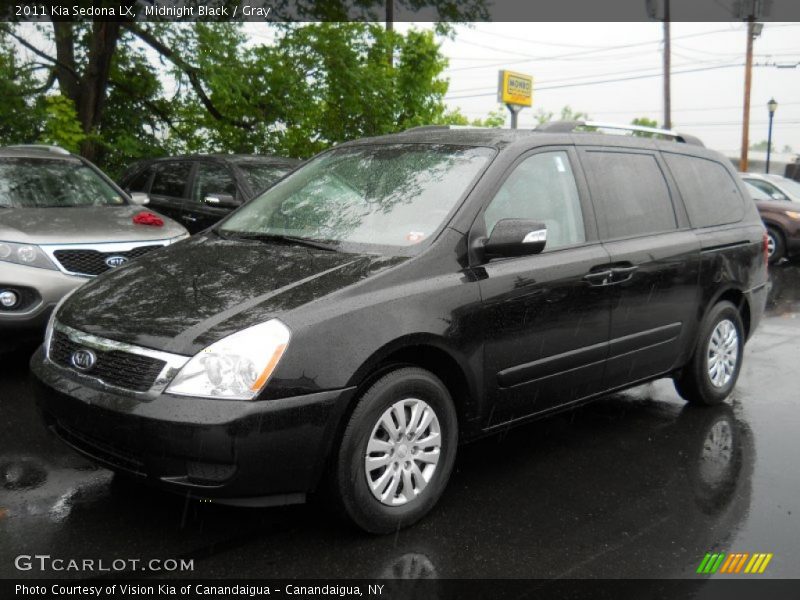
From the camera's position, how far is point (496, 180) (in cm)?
408

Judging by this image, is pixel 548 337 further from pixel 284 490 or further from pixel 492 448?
pixel 284 490

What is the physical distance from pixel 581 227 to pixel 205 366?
2.30 meters

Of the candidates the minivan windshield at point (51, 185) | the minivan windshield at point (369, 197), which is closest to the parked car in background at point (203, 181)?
the minivan windshield at point (51, 185)

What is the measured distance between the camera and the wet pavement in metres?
3.31

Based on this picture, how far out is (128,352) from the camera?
3.27 meters

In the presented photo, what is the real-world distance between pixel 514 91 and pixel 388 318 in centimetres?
1456

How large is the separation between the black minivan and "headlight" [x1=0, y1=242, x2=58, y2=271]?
1.94 meters

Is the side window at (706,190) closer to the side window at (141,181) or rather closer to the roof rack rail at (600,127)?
the roof rack rail at (600,127)

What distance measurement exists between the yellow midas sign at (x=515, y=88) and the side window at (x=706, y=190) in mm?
11282

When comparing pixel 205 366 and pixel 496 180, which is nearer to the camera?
pixel 205 366

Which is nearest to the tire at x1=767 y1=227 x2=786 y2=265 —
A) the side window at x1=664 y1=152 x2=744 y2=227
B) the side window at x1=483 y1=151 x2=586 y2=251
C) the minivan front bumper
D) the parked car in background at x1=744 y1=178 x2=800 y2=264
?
the parked car in background at x1=744 y1=178 x2=800 y2=264

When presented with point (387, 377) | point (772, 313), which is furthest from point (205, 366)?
point (772, 313)

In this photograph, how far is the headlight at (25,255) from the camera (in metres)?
5.80

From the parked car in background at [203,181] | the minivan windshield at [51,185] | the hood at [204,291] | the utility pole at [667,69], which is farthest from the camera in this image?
the utility pole at [667,69]
